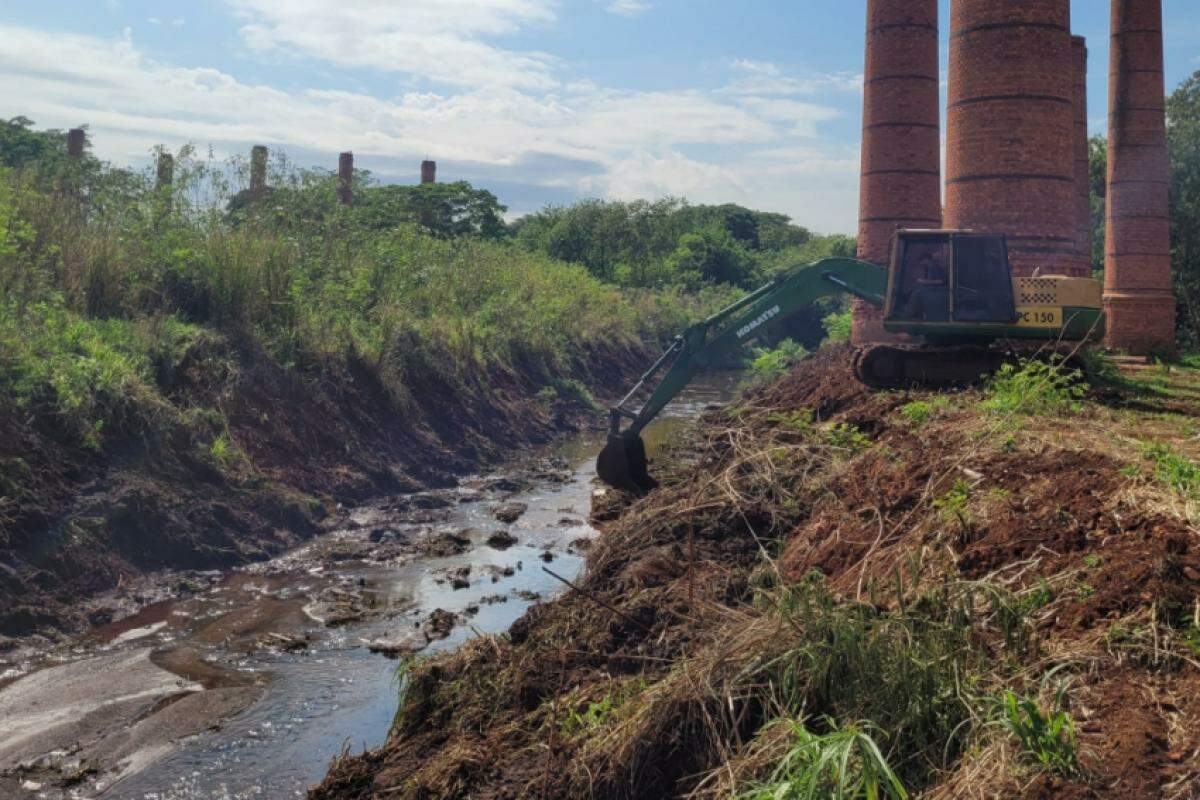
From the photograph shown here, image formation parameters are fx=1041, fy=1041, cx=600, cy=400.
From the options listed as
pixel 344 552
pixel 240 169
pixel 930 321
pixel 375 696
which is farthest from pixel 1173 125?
pixel 375 696

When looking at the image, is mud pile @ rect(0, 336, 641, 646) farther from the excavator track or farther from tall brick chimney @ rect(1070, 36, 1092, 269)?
tall brick chimney @ rect(1070, 36, 1092, 269)

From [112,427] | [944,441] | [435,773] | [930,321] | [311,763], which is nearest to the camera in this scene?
[435,773]

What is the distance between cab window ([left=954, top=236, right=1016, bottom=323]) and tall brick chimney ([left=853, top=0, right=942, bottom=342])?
265 inches

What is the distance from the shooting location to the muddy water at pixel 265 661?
213 inches

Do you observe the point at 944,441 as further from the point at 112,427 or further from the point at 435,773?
the point at 112,427

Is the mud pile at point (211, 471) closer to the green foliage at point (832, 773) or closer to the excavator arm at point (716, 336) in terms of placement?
the excavator arm at point (716, 336)

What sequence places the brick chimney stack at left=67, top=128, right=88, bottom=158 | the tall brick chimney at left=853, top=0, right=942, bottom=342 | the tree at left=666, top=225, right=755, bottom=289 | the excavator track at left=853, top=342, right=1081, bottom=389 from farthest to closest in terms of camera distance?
the tree at left=666, top=225, right=755, bottom=289
the brick chimney stack at left=67, top=128, right=88, bottom=158
the tall brick chimney at left=853, top=0, right=942, bottom=342
the excavator track at left=853, top=342, right=1081, bottom=389

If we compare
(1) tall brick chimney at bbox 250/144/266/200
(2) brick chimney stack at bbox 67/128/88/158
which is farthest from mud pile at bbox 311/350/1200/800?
(2) brick chimney stack at bbox 67/128/88/158

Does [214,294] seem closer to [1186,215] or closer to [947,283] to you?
[947,283]

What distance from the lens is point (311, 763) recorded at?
18.0 feet

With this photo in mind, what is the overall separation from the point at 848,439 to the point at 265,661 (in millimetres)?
4761

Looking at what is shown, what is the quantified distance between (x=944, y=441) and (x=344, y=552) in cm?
542

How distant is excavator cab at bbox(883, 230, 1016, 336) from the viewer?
10.7 metres

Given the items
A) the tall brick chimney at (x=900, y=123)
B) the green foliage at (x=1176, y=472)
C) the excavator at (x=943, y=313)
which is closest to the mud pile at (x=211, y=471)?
the excavator at (x=943, y=313)
